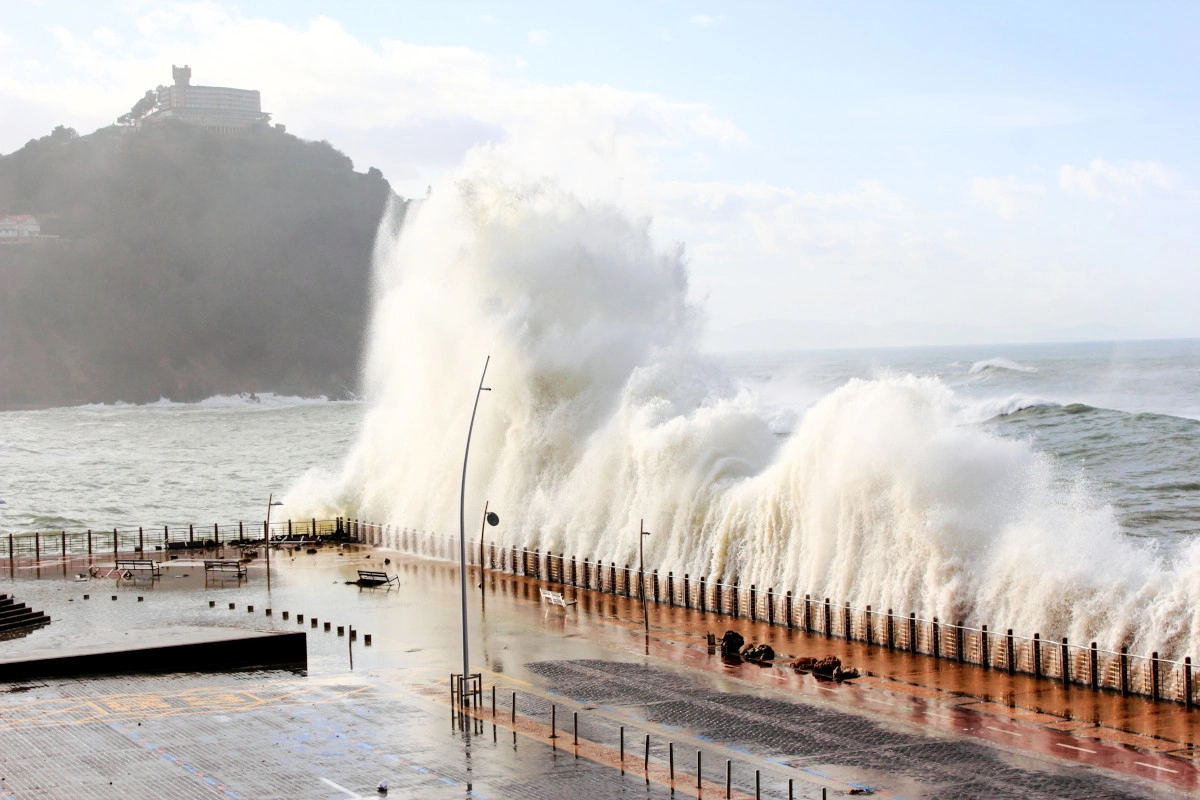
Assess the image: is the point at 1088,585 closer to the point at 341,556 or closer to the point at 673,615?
the point at 673,615

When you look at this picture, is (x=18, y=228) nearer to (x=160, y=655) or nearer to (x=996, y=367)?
(x=996, y=367)

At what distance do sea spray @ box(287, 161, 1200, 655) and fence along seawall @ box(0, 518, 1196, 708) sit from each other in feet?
3.94

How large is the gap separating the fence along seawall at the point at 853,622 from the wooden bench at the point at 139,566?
4710mm

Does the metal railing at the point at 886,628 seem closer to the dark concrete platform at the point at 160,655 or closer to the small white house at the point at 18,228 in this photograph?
the dark concrete platform at the point at 160,655

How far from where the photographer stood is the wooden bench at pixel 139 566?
44.2 metres

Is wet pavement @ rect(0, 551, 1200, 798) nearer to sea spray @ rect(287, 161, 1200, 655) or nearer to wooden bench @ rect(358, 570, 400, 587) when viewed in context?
sea spray @ rect(287, 161, 1200, 655)

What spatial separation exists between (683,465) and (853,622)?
11.0m

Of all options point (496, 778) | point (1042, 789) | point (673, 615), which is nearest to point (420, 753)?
point (496, 778)

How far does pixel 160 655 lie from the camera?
27.6 meters

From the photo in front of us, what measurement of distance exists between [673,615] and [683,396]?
1316 centimetres

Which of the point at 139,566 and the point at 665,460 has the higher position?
the point at 665,460

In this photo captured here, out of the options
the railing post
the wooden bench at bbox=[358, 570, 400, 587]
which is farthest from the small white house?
the railing post

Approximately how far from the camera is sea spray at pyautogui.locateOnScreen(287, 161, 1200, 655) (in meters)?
29.3

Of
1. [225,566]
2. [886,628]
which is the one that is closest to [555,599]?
[886,628]
